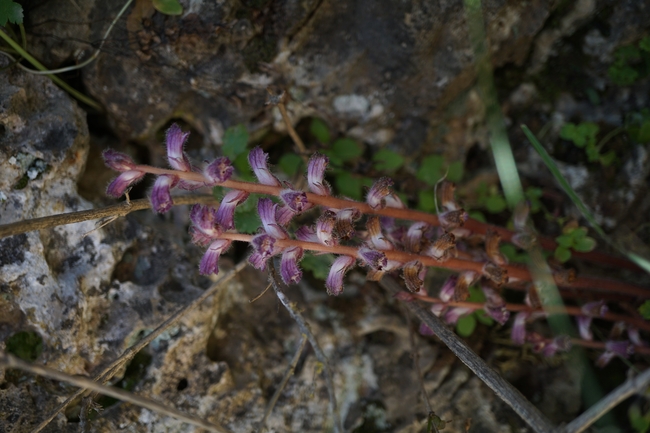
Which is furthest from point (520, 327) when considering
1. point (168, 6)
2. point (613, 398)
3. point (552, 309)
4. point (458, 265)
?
point (168, 6)

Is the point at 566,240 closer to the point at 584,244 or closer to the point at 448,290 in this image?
the point at 584,244

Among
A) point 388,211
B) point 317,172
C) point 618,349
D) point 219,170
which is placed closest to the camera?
point 219,170

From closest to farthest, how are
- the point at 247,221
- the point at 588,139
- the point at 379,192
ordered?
the point at 379,192, the point at 247,221, the point at 588,139

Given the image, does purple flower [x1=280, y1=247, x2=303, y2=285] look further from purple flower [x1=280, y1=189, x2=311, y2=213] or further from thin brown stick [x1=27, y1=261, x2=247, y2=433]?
thin brown stick [x1=27, y1=261, x2=247, y2=433]

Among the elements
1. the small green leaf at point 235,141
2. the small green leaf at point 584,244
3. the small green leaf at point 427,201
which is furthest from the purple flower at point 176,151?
the small green leaf at point 584,244

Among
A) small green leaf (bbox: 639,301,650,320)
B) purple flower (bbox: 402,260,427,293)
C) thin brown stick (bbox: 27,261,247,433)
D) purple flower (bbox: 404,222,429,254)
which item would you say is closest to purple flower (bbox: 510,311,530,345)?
small green leaf (bbox: 639,301,650,320)

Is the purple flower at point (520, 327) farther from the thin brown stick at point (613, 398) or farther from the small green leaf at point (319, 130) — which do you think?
the small green leaf at point (319, 130)

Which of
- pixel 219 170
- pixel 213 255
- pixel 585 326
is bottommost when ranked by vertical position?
pixel 585 326

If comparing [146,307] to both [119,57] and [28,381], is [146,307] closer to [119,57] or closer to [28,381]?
[28,381]

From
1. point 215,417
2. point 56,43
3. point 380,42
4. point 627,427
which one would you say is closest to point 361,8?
point 380,42
